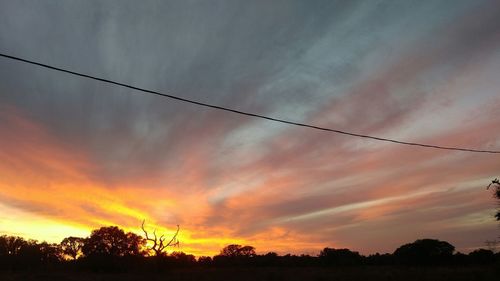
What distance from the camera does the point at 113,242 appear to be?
76.6 m

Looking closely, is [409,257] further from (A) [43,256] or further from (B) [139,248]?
(A) [43,256]

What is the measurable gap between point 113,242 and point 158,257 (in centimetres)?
Result: 2769

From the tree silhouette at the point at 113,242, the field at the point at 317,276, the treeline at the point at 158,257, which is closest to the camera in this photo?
the field at the point at 317,276

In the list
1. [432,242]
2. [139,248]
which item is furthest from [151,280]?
[432,242]

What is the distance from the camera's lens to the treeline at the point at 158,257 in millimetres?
61062

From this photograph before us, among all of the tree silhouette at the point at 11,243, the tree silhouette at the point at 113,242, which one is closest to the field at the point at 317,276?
the tree silhouette at the point at 113,242

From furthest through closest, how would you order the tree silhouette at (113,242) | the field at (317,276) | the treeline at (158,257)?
the tree silhouette at (113,242) < the treeline at (158,257) < the field at (317,276)

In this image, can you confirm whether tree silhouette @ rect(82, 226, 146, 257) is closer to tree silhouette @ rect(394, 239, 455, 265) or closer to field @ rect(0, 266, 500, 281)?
field @ rect(0, 266, 500, 281)

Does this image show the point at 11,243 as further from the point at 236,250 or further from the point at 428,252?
the point at 428,252

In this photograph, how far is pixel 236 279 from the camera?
35781 mm

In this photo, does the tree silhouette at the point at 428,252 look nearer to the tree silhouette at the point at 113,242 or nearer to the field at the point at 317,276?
the field at the point at 317,276

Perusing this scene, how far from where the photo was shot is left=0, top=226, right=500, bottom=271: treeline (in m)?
A: 61.1

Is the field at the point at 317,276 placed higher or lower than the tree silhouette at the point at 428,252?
lower

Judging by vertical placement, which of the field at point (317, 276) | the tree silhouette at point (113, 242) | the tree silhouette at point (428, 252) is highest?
the tree silhouette at point (113, 242)
